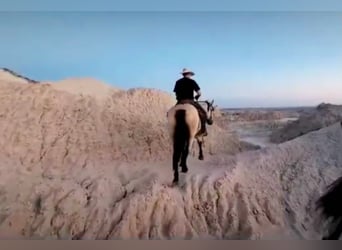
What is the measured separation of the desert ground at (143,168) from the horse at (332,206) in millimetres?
48

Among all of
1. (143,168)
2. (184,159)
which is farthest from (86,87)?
(184,159)

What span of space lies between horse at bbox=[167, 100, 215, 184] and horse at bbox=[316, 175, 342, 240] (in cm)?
56

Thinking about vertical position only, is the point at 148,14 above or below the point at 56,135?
above

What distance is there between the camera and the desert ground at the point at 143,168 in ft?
7.97

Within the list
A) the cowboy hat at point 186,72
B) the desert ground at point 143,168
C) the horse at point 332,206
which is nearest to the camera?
the horse at point 332,206

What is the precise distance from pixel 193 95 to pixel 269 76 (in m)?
0.35

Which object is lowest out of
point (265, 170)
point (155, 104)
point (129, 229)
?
point (129, 229)

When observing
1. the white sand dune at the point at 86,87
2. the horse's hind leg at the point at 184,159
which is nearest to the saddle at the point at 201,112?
the horse's hind leg at the point at 184,159

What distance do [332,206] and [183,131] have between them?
715 mm

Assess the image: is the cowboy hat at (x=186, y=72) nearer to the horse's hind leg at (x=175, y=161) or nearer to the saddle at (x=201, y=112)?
the saddle at (x=201, y=112)

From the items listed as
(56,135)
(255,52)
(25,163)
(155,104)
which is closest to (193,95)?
(155,104)

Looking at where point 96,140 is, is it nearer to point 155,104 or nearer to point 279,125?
point 155,104

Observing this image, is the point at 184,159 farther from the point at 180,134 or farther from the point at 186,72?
the point at 186,72

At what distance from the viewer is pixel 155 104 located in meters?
2.54
